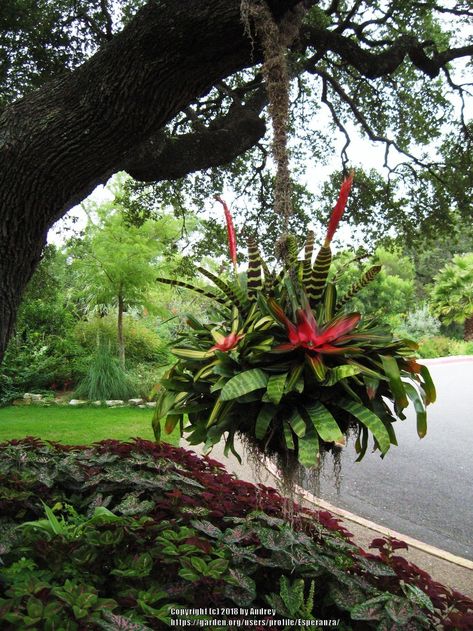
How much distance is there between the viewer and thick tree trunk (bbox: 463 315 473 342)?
2408 cm

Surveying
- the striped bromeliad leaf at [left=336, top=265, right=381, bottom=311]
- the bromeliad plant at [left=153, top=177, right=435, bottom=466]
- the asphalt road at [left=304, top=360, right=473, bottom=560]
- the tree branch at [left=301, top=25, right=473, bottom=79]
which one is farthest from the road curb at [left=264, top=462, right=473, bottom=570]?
the tree branch at [left=301, top=25, right=473, bottom=79]

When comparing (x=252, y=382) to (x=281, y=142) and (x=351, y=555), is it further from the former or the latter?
(x=351, y=555)

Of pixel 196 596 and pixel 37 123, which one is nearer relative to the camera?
pixel 196 596

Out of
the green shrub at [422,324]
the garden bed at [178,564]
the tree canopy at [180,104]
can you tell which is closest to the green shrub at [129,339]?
the tree canopy at [180,104]

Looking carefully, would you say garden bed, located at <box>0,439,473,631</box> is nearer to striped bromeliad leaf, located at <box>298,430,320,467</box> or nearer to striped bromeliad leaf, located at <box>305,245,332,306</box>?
striped bromeliad leaf, located at <box>298,430,320,467</box>

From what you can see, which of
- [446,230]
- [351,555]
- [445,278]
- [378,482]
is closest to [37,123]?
[351,555]

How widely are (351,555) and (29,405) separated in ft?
23.8

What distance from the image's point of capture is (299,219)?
7.28m

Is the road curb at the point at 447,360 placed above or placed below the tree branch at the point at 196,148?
below

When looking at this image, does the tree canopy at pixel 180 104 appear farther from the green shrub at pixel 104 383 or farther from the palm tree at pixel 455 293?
the palm tree at pixel 455 293

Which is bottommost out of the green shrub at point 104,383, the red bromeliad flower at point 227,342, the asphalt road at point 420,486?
the asphalt road at point 420,486

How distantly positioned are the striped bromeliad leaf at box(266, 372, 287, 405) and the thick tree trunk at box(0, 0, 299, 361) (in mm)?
1589

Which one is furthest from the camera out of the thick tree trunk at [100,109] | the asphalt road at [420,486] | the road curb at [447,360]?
the road curb at [447,360]

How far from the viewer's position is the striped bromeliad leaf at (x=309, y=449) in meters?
1.48
